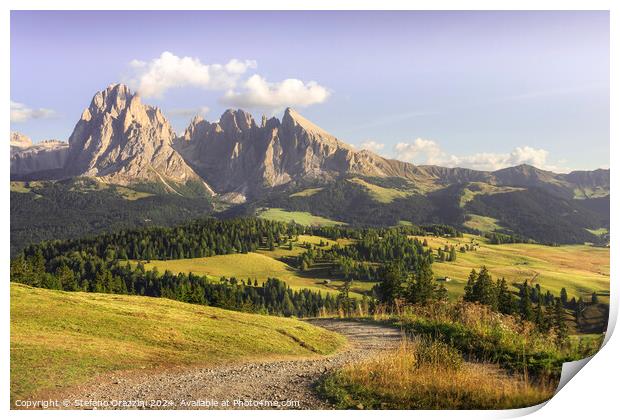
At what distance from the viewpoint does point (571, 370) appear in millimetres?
11398

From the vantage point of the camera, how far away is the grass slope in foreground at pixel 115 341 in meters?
10.4

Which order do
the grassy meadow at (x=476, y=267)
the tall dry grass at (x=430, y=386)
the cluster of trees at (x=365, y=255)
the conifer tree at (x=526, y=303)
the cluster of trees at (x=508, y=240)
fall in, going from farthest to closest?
1. the cluster of trees at (x=508, y=240)
2. the cluster of trees at (x=365, y=255)
3. the conifer tree at (x=526, y=303)
4. the grassy meadow at (x=476, y=267)
5. the tall dry grass at (x=430, y=386)

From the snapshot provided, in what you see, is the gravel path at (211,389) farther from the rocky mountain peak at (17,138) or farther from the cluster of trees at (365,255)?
the cluster of trees at (365,255)

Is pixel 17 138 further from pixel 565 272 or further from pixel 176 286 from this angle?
pixel 565 272

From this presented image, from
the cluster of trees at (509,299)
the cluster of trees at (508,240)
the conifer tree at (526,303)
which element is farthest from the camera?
the cluster of trees at (508,240)

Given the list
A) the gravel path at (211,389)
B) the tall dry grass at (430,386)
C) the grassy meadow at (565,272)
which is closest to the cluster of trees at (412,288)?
the grassy meadow at (565,272)

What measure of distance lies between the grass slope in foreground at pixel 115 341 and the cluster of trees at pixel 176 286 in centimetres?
2070

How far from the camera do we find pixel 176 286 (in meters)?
35.6

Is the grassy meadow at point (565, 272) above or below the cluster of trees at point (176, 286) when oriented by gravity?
above

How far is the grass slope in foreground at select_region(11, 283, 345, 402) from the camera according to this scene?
408 inches

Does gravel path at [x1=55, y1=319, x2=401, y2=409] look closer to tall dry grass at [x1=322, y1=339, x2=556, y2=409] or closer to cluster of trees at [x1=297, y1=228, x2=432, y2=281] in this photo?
tall dry grass at [x1=322, y1=339, x2=556, y2=409]

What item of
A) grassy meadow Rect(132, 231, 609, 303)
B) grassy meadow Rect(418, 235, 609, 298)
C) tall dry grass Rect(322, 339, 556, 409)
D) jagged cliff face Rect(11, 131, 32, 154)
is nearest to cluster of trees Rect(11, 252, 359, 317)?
grassy meadow Rect(132, 231, 609, 303)
